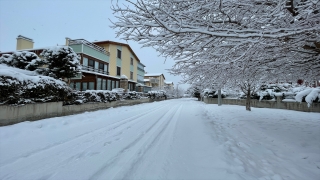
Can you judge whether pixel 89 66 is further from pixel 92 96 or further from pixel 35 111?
pixel 35 111

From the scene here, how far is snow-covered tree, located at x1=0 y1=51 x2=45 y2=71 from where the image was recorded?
35.1ft

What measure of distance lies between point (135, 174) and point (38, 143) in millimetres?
3119

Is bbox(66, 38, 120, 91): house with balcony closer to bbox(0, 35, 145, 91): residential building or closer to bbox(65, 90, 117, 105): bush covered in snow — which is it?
bbox(0, 35, 145, 91): residential building

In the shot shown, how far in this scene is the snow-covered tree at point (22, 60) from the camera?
35.1 feet

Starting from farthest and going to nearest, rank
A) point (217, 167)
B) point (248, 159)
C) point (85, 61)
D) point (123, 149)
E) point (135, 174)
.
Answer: point (85, 61), point (123, 149), point (248, 159), point (217, 167), point (135, 174)

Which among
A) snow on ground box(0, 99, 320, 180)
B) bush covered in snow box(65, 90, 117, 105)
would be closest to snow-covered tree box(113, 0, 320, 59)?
snow on ground box(0, 99, 320, 180)

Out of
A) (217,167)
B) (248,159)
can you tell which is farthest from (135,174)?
(248,159)

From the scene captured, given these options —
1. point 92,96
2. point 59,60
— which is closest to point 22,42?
point 59,60

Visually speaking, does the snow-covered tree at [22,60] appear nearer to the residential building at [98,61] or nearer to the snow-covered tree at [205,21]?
the residential building at [98,61]

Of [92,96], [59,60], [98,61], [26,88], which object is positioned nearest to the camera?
[26,88]

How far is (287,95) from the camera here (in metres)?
12.3

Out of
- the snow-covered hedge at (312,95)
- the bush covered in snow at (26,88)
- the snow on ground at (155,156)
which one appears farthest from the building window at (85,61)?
the snow-covered hedge at (312,95)

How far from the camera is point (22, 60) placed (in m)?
10.8

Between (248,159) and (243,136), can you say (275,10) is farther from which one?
(243,136)
